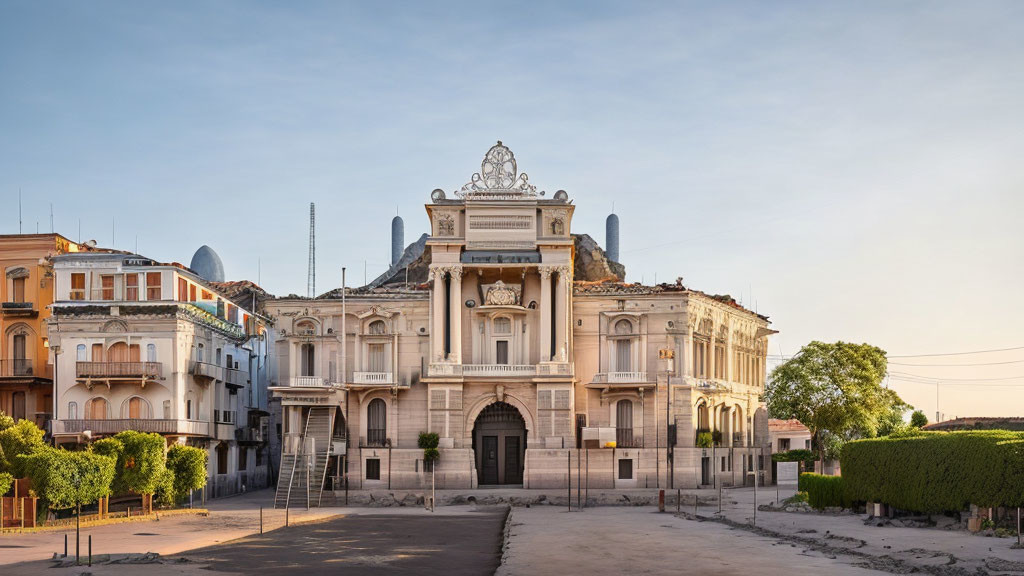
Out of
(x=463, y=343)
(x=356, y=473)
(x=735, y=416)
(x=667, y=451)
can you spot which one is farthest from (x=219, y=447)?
(x=735, y=416)

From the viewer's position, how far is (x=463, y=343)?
79.1m

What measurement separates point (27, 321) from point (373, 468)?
2537cm

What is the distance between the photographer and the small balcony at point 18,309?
7694cm

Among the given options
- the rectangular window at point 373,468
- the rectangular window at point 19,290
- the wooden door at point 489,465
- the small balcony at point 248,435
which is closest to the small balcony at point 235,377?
the small balcony at point 248,435

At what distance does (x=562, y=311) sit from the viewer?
254 feet

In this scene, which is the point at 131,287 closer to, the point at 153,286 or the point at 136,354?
the point at 153,286

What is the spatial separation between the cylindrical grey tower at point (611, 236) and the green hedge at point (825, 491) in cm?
6828

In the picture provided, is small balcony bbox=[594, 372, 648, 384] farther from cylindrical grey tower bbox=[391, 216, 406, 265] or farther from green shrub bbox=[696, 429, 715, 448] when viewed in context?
cylindrical grey tower bbox=[391, 216, 406, 265]

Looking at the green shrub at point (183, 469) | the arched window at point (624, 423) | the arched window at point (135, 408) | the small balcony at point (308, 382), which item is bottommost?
the green shrub at point (183, 469)

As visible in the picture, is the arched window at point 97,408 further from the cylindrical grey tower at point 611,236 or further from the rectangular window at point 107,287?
the cylindrical grey tower at point 611,236

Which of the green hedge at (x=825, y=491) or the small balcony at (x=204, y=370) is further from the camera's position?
the small balcony at (x=204, y=370)

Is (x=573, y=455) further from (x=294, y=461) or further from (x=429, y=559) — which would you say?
(x=429, y=559)

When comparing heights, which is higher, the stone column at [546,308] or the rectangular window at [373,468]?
the stone column at [546,308]

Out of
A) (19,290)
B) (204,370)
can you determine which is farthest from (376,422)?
Result: (19,290)
